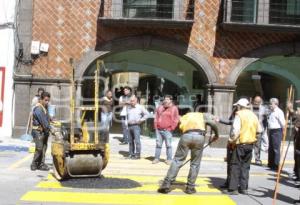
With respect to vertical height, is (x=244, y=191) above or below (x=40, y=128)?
below

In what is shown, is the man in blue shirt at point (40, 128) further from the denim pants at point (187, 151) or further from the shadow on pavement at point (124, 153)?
the shadow on pavement at point (124, 153)

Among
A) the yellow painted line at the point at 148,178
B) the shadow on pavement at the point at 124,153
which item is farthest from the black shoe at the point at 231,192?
the shadow on pavement at the point at 124,153

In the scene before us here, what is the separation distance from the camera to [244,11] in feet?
60.8

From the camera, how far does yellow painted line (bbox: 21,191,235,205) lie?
9523 mm

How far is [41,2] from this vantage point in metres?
18.3

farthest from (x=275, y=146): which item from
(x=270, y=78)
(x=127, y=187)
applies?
(x=270, y=78)

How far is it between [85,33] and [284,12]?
634 centimetres

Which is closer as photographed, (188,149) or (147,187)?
(188,149)

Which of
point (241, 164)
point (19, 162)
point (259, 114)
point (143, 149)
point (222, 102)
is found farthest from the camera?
point (222, 102)

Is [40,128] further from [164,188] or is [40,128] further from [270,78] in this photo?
[270,78]

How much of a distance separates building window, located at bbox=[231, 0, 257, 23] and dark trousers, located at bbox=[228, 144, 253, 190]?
8.38m

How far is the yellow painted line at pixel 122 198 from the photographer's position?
9.52 m

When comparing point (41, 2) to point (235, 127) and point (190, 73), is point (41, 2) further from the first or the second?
point (235, 127)

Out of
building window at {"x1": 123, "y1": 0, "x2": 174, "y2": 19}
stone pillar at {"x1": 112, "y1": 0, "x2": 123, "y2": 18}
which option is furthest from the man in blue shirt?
building window at {"x1": 123, "y1": 0, "x2": 174, "y2": 19}
